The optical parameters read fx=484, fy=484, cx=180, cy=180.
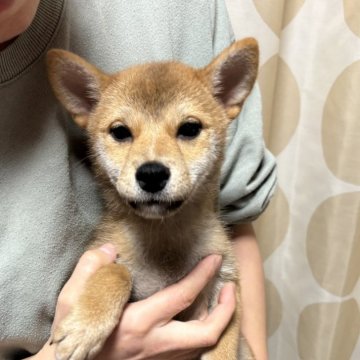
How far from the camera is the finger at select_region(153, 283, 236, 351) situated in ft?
2.93

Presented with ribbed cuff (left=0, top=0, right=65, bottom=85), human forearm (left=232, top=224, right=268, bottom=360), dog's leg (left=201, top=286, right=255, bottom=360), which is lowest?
human forearm (left=232, top=224, right=268, bottom=360)

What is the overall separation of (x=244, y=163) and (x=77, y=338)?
0.52m

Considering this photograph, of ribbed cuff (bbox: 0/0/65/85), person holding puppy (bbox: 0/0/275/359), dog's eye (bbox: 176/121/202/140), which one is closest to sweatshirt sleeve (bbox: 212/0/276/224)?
person holding puppy (bbox: 0/0/275/359)

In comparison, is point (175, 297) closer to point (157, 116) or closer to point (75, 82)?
point (157, 116)

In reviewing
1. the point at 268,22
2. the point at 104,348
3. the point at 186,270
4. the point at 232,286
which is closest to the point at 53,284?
the point at 104,348

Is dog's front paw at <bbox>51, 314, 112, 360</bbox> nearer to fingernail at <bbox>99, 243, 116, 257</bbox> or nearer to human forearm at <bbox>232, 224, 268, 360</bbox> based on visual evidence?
fingernail at <bbox>99, 243, 116, 257</bbox>

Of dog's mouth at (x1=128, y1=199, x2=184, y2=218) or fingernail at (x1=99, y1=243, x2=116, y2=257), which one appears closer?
dog's mouth at (x1=128, y1=199, x2=184, y2=218)

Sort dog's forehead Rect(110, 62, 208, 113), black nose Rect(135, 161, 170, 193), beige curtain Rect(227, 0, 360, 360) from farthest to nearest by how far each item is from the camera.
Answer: beige curtain Rect(227, 0, 360, 360) → dog's forehead Rect(110, 62, 208, 113) → black nose Rect(135, 161, 170, 193)

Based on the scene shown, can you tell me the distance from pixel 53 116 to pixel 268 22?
761mm

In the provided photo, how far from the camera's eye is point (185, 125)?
0.94 metres

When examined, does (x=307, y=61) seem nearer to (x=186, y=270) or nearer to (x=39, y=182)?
(x=186, y=270)

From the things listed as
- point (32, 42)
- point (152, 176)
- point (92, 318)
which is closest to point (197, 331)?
point (92, 318)

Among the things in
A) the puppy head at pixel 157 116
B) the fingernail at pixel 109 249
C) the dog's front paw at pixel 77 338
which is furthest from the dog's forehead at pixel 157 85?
the dog's front paw at pixel 77 338

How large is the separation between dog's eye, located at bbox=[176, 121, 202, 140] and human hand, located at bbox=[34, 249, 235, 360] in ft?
0.87
